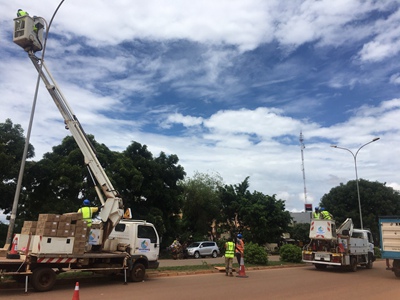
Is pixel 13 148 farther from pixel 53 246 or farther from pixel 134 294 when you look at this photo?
pixel 134 294

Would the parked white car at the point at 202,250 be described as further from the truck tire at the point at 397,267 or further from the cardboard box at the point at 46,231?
the cardboard box at the point at 46,231

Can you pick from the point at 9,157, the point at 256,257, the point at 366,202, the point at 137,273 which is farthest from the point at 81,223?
the point at 366,202

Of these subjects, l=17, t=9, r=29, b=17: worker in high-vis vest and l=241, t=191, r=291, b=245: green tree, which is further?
l=241, t=191, r=291, b=245: green tree

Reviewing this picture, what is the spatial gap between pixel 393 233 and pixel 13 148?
2062cm

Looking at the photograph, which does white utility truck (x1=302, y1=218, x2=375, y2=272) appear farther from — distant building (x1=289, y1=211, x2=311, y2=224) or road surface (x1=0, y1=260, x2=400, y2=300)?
distant building (x1=289, y1=211, x2=311, y2=224)

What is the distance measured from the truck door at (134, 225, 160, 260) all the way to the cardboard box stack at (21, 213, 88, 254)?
2476mm

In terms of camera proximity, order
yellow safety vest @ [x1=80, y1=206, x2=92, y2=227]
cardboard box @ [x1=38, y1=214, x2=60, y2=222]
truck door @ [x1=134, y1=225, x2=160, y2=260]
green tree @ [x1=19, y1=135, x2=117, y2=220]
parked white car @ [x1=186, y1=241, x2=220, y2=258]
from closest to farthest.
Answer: cardboard box @ [x1=38, y1=214, x2=60, y2=222], yellow safety vest @ [x1=80, y1=206, x2=92, y2=227], truck door @ [x1=134, y1=225, x2=160, y2=260], green tree @ [x1=19, y1=135, x2=117, y2=220], parked white car @ [x1=186, y1=241, x2=220, y2=258]

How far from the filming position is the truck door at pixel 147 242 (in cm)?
1288

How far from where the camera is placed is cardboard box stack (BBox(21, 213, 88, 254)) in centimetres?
997

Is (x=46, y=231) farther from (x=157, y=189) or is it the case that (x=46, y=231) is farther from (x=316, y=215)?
(x=157, y=189)

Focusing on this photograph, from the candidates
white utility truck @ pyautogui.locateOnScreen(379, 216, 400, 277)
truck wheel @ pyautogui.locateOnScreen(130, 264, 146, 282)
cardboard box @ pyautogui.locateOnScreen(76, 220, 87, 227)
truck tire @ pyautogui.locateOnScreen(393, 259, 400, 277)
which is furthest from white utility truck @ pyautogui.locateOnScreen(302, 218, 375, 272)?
cardboard box @ pyautogui.locateOnScreen(76, 220, 87, 227)

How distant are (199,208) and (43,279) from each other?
26549 millimetres

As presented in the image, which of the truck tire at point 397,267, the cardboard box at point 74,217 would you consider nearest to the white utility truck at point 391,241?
the truck tire at point 397,267

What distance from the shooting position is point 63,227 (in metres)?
10.3
